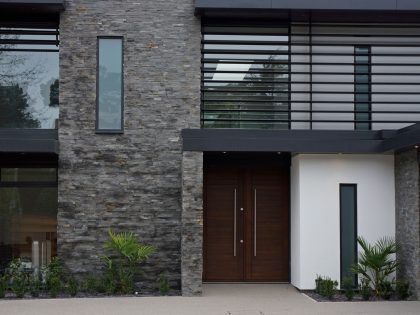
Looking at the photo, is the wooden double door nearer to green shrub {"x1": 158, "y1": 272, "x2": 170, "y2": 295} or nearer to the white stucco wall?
the white stucco wall

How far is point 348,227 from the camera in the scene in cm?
1434

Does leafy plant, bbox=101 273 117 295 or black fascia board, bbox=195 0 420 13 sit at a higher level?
black fascia board, bbox=195 0 420 13

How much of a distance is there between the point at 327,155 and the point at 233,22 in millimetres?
3623

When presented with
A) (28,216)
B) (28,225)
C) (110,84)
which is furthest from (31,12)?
(28,225)

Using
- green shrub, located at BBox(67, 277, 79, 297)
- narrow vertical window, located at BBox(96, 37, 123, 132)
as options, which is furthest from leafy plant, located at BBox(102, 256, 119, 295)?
narrow vertical window, located at BBox(96, 37, 123, 132)

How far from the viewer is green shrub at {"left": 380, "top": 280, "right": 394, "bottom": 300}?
13.6 metres

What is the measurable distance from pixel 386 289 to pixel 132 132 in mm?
6111

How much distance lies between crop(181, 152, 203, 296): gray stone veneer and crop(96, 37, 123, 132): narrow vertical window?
2.00 meters

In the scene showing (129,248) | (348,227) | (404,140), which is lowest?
(129,248)

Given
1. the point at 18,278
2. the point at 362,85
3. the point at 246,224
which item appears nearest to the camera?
the point at 18,278

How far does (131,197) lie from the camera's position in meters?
14.7

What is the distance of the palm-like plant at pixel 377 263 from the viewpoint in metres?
13.6

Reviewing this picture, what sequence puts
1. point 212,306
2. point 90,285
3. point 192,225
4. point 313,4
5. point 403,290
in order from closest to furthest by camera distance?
point 212,306 → point 403,290 → point 192,225 → point 90,285 → point 313,4

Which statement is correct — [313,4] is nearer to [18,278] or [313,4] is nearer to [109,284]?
[109,284]
